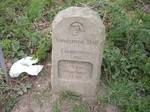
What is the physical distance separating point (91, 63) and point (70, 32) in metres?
0.43

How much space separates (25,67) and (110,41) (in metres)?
1.04

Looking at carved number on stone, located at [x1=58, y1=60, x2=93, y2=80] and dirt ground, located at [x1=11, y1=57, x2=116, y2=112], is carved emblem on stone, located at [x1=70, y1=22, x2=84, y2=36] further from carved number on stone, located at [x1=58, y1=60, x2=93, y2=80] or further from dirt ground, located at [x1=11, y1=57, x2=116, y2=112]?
dirt ground, located at [x1=11, y1=57, x2=116, y2=112]

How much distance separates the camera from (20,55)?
4.14m

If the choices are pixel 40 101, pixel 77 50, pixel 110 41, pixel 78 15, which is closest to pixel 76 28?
pixel 78 15

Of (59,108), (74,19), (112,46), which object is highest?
(74,19)

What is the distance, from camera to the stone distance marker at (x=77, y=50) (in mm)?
3100

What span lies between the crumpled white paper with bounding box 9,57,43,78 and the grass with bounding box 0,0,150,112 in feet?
0.41

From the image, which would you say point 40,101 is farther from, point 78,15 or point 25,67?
point 78,15

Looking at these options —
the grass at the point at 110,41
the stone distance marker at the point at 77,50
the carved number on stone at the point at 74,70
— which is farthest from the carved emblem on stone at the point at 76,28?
the grass at the point at 110,41

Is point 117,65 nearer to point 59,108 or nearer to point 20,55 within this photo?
point 59,108

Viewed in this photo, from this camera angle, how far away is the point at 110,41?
13.5 ft

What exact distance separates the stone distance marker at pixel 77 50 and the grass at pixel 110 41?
0.17 meters

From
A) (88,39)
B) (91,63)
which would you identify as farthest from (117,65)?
(88,39)

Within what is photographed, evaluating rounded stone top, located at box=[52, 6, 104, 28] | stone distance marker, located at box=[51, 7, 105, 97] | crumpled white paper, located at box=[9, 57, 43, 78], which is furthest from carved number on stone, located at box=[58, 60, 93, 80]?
rounded stone top, located at box=[52, 6, 104, 28]
